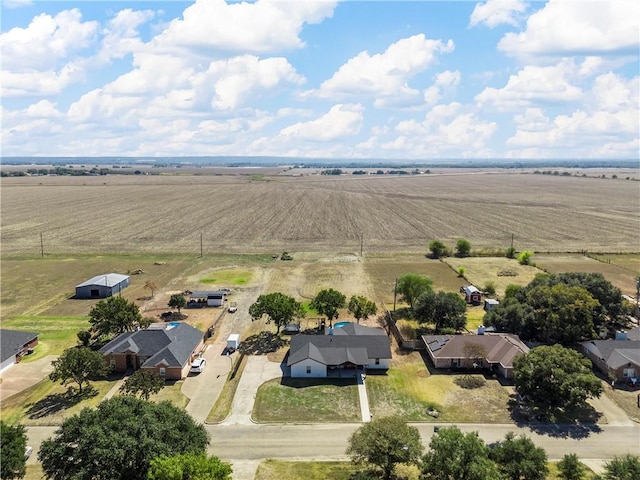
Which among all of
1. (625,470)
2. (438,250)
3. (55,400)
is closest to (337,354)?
(625,470)

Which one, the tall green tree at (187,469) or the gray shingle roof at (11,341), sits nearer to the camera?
the tall green tree at (187,469)

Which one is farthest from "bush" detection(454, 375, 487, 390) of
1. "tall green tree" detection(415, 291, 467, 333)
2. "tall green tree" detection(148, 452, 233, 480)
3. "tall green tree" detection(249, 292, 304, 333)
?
"tall green tree" detection(148, 452, 233, 480)

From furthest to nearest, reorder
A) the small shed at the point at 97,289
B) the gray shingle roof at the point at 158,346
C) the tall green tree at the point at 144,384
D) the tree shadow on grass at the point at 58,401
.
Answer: the small shed at the point at 97,289, the gray shingle roof at the point at 158,346, the tree shadow on grass at the point at 58,401, the tall green tree at the point at 144,384

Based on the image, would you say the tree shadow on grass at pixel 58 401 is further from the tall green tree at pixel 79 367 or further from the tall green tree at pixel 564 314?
the tall green tree at pixel 564 314

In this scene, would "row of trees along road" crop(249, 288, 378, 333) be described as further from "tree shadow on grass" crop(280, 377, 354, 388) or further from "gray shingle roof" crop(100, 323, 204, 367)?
"tree shadow on grass" crop(280, 377, 354, 388)

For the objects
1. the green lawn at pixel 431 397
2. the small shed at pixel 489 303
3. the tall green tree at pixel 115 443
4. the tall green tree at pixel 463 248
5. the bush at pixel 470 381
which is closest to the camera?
the tall green tree at pixel 115 443

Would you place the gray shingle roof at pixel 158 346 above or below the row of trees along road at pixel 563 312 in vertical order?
below

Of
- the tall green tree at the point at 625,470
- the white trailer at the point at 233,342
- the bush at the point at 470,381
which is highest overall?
the tall green tree at the point at 625,470

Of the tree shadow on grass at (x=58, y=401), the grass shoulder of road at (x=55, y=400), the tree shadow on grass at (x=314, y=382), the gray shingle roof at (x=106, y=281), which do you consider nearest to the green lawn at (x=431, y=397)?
the tree shadow on grass at (x=314, y=382)
